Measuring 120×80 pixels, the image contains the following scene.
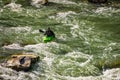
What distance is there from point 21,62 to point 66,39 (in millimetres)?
3960

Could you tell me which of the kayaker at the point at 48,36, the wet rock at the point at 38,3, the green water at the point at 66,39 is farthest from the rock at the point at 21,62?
the wet rock at the point at 38,3

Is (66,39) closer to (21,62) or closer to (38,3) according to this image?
(21,62)

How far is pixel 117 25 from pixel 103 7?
3.83m

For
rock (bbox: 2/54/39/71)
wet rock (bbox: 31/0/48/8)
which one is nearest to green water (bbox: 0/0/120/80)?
rock (bbox: 2/54/39/71)

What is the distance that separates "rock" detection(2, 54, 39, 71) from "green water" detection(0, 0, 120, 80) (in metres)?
0.25

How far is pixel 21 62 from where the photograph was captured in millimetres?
12695

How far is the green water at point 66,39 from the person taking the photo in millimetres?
12711

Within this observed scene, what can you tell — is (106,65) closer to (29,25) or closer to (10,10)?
(29,25)

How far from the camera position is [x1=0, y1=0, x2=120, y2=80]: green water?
12.7 meters

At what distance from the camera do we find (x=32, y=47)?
14750 millimetres

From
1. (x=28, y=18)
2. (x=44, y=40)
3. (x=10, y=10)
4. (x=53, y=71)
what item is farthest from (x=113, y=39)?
(x=10, y=10)

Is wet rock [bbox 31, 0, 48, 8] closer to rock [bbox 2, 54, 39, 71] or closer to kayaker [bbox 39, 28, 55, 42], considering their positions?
kayaker [bbox 39, 28, 55, 42]

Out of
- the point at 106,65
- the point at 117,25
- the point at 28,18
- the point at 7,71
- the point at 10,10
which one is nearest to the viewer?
the point at 7,71

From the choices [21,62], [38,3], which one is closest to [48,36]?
[21,62]
